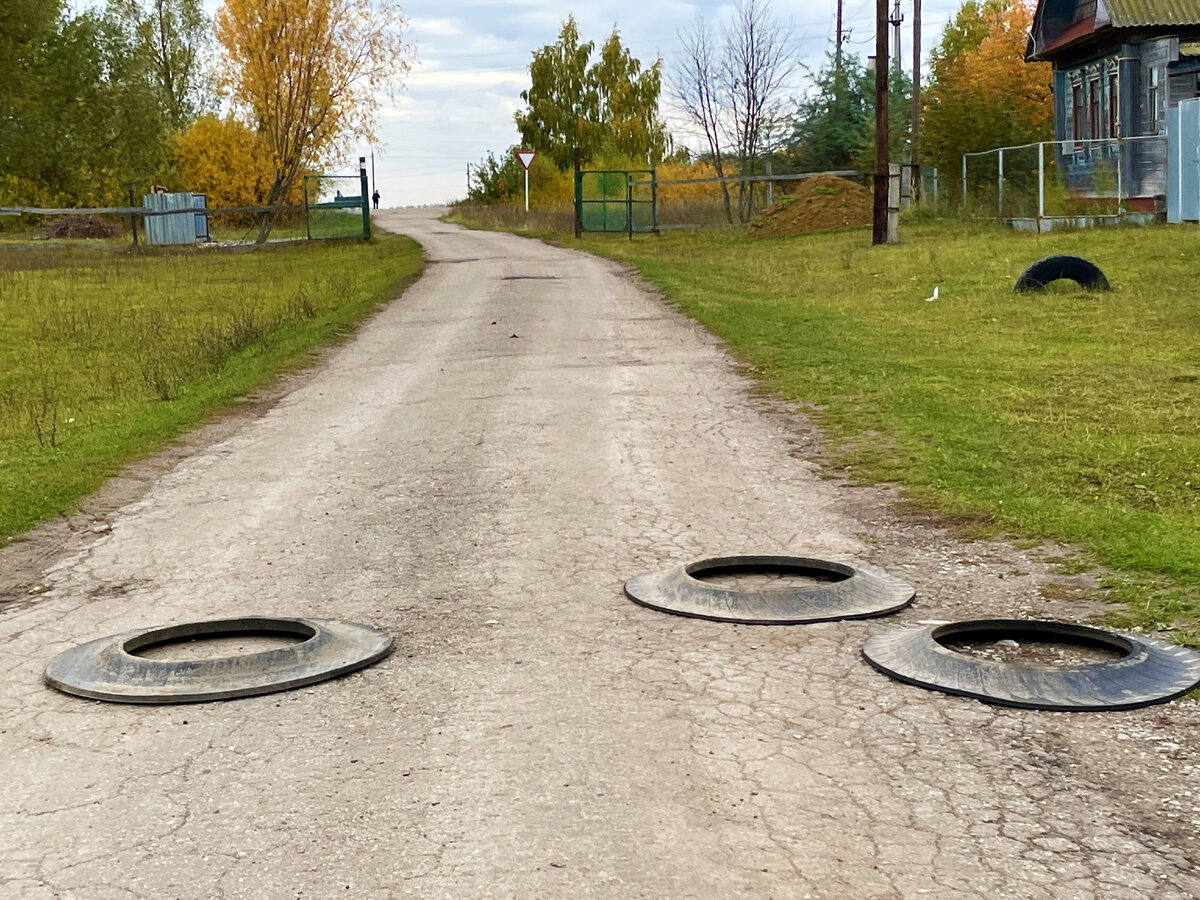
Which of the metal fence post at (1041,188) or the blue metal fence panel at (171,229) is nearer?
the metal fence post at (1041,188)

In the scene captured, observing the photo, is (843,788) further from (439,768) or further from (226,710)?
(226,710)

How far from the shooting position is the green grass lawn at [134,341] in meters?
9.98

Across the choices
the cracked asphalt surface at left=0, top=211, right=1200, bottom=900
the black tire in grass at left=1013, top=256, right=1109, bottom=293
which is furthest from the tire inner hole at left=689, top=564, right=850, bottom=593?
the black tire in grass at left=1013, top=256, right=1109, bottom=293

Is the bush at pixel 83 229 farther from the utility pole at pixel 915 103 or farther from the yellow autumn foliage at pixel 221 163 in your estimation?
the utility pole at pixel 915 103

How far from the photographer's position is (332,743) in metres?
4.37

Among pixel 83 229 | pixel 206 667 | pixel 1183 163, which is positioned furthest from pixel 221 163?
pixel 206 667

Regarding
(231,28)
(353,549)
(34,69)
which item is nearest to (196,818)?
(353,549)

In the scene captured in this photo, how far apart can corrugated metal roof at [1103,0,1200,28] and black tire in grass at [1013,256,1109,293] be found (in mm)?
14993

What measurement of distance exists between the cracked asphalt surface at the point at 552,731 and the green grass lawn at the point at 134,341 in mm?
1756

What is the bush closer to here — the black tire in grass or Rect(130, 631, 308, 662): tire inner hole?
the black tire in grass

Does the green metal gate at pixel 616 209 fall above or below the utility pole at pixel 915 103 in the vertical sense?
below

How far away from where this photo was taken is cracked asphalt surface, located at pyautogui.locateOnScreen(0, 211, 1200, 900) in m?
3.50

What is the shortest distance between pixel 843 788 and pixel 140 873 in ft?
6.29

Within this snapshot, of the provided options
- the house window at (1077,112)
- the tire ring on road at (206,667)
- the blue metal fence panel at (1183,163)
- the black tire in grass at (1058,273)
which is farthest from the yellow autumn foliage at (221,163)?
the tire ring on road at (206,667)
